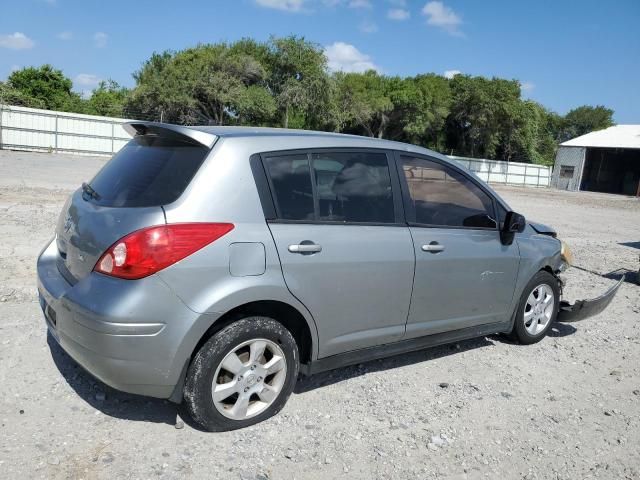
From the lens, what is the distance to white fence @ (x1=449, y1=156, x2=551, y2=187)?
4612 cm

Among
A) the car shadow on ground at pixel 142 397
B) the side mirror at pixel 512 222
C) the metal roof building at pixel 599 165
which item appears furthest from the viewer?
the metal roof building at pixel 599 165

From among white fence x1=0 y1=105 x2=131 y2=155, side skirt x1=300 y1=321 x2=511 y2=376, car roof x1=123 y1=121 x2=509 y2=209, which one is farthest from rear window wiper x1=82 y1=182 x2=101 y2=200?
white fence x1=0 y1=105 x2=131 y2=155

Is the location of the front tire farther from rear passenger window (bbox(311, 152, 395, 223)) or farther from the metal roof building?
the metal roof building

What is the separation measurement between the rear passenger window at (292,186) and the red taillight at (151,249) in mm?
554

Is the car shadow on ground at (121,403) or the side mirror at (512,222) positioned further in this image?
the side mirror at (512,222)

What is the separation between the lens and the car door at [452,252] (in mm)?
3891

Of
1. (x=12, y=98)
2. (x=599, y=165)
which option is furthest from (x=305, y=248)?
(x=599, y=165)

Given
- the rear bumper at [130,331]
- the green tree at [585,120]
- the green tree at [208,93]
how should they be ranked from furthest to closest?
the green tree at [585,120]
the green tree at [208,93]
the rear bumper at [130,331]

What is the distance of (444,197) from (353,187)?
3.07 feet

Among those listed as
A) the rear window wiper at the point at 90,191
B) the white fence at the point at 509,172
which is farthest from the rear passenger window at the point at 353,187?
the white fence at the point at 509,172

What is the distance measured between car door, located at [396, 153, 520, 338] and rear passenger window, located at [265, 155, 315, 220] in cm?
83

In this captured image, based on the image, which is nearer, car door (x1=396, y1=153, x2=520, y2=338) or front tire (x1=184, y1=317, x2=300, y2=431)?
front tire (x1=184, y1=317, x2=300, y2=431)

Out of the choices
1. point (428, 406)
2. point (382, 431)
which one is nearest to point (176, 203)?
point (382, 431)

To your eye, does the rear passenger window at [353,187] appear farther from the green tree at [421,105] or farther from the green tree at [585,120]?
the green tree at [585,120]
